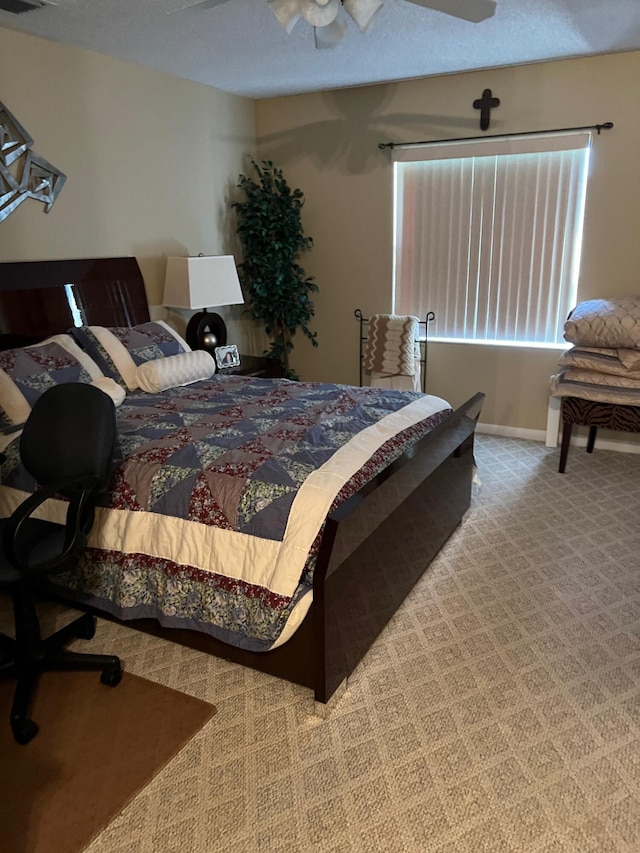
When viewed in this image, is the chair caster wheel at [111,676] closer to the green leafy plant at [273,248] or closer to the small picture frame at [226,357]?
the small picture frame at [226,357]

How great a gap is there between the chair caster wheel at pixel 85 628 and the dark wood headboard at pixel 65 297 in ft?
5.33

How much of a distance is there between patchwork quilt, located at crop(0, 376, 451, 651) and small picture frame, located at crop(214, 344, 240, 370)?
1473mm

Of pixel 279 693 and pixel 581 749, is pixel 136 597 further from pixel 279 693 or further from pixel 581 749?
pixel 581 749

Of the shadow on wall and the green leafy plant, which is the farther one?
the green leafy plant

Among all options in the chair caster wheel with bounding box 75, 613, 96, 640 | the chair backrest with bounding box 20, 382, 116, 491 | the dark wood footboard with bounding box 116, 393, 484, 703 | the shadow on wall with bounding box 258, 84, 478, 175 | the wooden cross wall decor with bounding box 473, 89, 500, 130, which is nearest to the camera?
the dark wood footboard with bounding box 116, 393, 484, 703

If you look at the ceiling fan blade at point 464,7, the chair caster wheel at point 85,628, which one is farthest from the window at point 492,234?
the chair caster wheel at point 85,628

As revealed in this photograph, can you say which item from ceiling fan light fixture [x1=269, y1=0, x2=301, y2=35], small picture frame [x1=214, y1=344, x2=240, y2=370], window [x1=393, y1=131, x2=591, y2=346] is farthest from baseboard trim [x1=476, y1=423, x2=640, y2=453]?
ceiling fan light fixture [x1=269, y1=0, x2=301, y2=35]

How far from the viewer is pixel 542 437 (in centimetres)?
461

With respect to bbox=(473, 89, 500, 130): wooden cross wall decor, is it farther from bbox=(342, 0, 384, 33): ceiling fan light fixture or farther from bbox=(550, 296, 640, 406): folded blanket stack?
bbox=(342, 0, 384, 33): ceiling fan light fixture

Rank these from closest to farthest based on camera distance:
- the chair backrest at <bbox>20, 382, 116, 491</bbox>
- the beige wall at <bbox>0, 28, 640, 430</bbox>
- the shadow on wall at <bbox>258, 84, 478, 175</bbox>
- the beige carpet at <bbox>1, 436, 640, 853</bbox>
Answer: the beige carpet at <bbox>1, 436, 640, 853</bbox> < the chair backrest at <bbox>20, 382, 116, 491</bbox> < the beige wall at <bbox>0, 28, 640, 430</bbox> < the shadow on wall at <bbox>258, 84, 478, 175</bbox>

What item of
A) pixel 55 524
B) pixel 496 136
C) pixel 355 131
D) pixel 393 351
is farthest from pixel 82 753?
pixel 355 131

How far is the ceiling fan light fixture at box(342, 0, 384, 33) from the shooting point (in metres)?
2.18

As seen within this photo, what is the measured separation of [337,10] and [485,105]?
2.38 metres

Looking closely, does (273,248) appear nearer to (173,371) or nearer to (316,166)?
(316,166)
